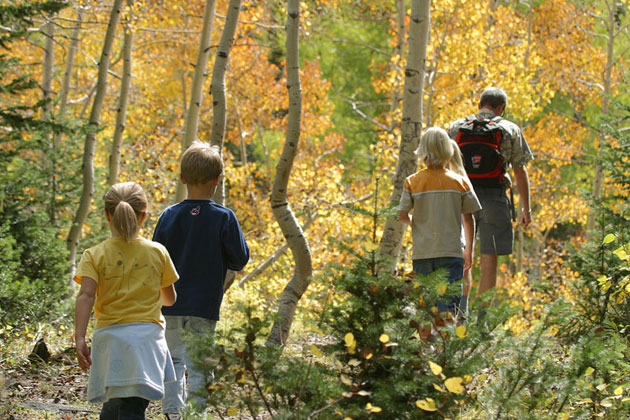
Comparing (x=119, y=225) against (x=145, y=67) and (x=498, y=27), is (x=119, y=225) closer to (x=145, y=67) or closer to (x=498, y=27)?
(x=498, y=27)

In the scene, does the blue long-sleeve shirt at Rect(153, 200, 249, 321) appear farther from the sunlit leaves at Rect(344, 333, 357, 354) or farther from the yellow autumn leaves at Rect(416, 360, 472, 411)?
the yellow autumn leaves at Rect(416, 360, 472, 411)

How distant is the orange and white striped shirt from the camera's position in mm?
4887

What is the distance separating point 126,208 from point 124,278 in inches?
12.4

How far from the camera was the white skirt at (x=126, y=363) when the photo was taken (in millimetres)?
3084

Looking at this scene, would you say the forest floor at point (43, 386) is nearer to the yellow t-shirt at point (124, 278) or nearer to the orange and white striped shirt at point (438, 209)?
the yellow t-shirt at point (124, 278)

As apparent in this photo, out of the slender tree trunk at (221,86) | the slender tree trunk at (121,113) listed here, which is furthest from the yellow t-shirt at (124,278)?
the slender tree trunk at (121,113)

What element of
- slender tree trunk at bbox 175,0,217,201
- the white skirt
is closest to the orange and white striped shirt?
the white skirt

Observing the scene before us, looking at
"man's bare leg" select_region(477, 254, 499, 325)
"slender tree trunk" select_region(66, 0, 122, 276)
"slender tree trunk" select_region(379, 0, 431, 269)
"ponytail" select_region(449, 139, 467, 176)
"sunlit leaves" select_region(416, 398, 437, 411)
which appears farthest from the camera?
"slender tree trunk" select_region(66, 0, 122, 276)

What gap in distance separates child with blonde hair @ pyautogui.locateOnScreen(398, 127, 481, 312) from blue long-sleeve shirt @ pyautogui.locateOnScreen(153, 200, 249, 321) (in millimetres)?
1530

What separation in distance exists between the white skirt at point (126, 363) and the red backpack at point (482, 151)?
342cm

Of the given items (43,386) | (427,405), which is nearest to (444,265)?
(427,405)

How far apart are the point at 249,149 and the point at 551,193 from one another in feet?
45.5

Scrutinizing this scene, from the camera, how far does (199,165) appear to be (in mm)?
3834

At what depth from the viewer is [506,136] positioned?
5.83 m
